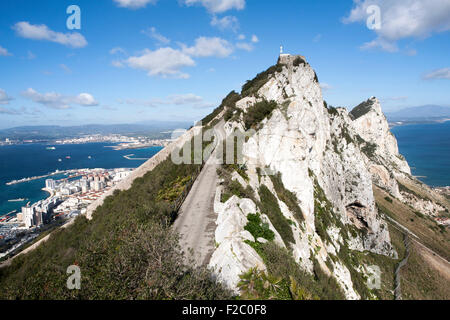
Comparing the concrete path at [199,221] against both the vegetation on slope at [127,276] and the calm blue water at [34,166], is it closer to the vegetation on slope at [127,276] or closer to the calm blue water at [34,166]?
the vegetation on slope at [127,276]

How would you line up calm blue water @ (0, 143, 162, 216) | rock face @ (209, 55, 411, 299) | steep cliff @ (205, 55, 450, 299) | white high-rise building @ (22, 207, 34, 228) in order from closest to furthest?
rock face @ (209, 55, 411, 299), steep cliff @ (205, 55, 450, 299), white high-rise building @ (22, 207, 34, 228), calm blue water @ (0, 143, 162, 216)

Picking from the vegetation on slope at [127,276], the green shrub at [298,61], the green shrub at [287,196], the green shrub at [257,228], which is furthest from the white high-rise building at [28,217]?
the green shrub at [298,61]

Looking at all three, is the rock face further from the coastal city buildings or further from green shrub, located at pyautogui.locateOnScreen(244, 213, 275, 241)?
the coastal city buildings

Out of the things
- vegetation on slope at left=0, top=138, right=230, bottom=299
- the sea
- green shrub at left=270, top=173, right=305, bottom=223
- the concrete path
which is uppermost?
vegetation on slope at left=0, top=138, right=230, bottom=299

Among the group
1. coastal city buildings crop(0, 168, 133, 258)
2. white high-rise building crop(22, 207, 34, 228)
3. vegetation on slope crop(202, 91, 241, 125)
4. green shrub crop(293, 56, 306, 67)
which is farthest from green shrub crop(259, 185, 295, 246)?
white high-rise building crop(22, 207, 34, 228)
